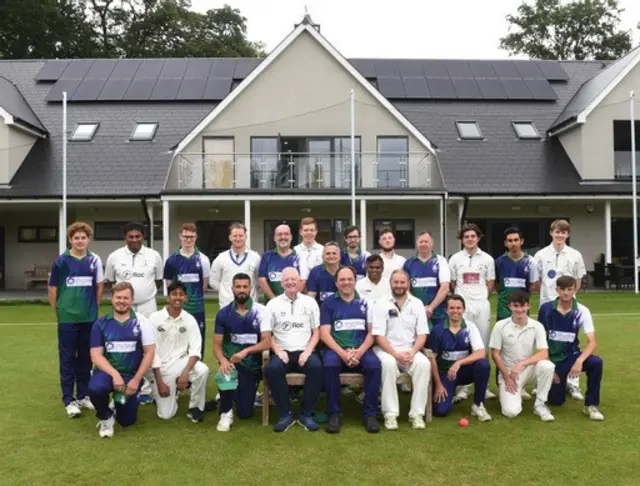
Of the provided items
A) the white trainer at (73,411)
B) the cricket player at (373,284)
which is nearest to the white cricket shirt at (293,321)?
the cricket player at (373,284)

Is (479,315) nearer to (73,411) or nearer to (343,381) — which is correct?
(343,381)

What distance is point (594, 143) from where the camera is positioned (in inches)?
805

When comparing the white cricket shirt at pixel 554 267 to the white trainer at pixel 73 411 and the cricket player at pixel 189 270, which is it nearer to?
the cricket player at pixel 189 270

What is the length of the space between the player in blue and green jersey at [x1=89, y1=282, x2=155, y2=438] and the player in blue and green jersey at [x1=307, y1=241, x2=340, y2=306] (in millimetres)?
1679

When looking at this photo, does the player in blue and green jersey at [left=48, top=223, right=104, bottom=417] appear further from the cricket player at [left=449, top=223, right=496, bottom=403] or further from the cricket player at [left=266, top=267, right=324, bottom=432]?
the cricket player at [left=449, top=223, right=496, bottom=403]

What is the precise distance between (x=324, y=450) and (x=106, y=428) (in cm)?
193

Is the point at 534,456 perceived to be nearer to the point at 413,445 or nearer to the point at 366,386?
the point at 413,445

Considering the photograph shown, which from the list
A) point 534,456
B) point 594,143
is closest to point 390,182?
point 594,143

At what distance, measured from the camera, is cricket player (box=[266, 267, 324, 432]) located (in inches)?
219

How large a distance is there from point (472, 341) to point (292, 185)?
1395 centimetres

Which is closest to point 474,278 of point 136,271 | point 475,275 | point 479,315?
point 475,275

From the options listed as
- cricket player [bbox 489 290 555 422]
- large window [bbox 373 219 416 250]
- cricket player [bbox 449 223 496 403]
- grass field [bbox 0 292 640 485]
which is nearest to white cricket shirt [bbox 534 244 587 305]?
cricket player [bbox 449 223 496 403]

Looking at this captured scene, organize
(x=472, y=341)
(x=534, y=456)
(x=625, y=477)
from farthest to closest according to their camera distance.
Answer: (x=472, y=341) → (x=534, y=456) → (x=625, y=477)

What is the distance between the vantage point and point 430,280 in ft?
21.6
